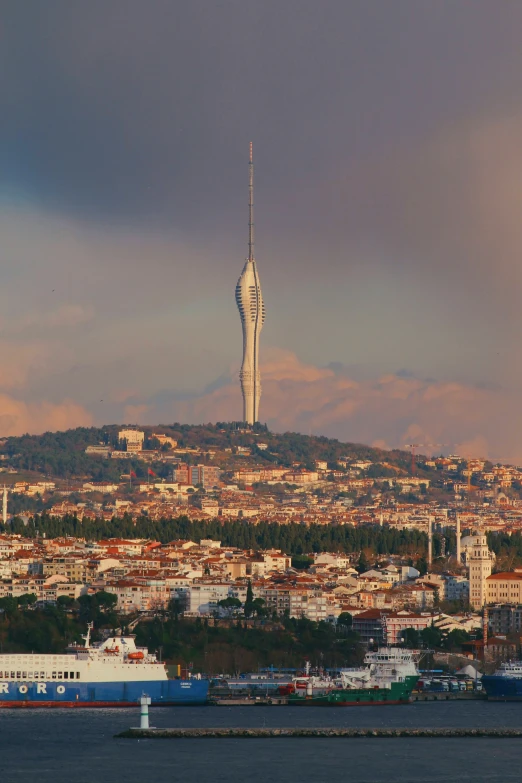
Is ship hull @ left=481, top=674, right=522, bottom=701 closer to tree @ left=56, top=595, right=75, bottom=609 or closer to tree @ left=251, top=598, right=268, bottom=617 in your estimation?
tree @ left=251, top=598, right=268, bottom=617

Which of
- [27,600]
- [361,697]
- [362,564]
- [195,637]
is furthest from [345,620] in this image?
[361,697]

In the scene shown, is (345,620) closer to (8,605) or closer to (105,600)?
(105,600)

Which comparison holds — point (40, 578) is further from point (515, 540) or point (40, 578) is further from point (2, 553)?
point (515, 540)

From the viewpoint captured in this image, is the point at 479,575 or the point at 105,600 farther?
the point at 479,575

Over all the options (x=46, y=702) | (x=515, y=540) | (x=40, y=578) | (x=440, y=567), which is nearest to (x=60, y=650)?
(x=46, y=702)

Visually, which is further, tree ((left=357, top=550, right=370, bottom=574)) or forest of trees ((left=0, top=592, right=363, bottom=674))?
tree ((left=357, top=550, right=370, bottom=574))

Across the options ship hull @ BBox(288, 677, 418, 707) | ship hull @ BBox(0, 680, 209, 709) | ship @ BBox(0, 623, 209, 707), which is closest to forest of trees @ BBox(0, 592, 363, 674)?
ship @ BBox(0, 623, 209, 707)

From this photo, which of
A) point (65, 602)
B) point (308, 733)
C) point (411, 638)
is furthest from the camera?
point (65, 602)
